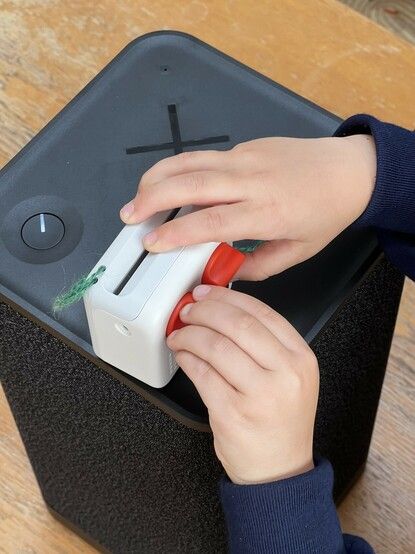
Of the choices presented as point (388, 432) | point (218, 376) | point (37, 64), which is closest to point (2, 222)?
point (218, 376)

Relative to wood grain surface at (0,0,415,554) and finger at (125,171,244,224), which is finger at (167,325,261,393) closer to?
finger at (125,171,244,224)

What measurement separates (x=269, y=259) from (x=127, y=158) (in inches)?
4.1

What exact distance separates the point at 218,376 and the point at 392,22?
931 mm

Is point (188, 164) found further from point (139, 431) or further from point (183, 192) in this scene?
point (139, 431)

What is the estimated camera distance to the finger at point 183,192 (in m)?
0.54

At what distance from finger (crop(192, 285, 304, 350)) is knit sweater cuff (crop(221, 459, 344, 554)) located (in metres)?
0.08

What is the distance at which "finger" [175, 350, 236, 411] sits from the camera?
20.9 inches

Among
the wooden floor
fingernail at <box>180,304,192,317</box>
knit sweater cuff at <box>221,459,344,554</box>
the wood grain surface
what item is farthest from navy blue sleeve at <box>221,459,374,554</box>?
the wooden floor

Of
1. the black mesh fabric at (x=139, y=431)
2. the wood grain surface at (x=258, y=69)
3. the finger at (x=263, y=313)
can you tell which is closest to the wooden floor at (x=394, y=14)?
the wood grain surface at (x=258, y=69)

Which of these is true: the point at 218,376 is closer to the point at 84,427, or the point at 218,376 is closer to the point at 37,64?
the point at 84,427

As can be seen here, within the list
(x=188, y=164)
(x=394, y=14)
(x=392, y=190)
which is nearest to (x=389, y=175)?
(x=392, y=190)

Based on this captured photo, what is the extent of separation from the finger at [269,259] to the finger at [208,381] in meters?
0.07

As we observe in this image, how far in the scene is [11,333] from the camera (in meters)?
0.62

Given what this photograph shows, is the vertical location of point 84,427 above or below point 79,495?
above
